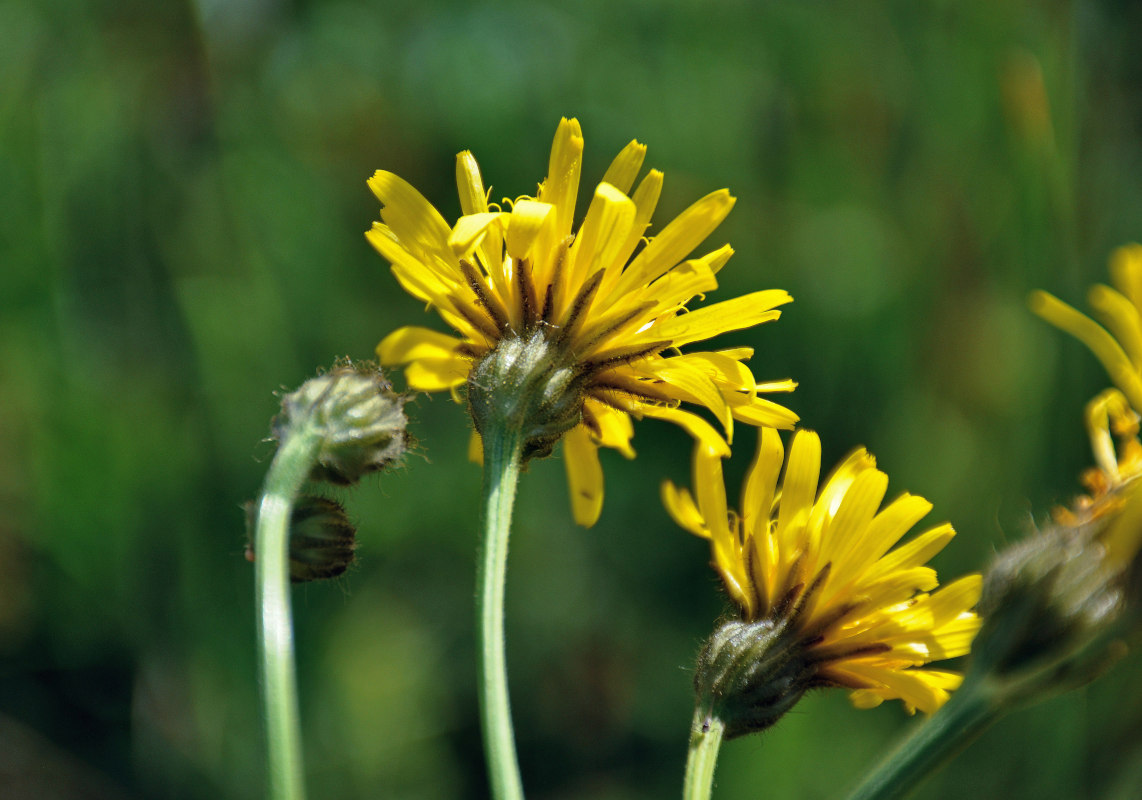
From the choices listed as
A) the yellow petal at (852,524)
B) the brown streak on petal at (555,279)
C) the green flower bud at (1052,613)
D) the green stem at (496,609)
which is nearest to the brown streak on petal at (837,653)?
the yellow petal at (852,524)

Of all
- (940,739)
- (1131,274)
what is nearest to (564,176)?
(940,739)

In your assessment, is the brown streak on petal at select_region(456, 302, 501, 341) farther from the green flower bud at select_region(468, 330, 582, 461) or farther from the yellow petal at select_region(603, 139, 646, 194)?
the yellow petal at select_region(603, 139, 646, 194)

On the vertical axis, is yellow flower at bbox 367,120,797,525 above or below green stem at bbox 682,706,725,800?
above

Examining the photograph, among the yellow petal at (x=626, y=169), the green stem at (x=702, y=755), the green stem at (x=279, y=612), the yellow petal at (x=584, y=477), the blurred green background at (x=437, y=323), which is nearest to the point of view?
the green stem at (x=279, y=612)

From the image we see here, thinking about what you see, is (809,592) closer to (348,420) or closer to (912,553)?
(912,553)

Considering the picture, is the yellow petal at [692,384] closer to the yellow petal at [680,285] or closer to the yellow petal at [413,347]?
the yellow petal at [680,285]

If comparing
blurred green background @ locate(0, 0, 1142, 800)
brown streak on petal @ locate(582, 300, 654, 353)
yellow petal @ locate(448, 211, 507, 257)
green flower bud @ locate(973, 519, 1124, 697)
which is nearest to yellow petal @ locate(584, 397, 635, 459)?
brown streak on petal @ locate(582, 300, 654, 353)

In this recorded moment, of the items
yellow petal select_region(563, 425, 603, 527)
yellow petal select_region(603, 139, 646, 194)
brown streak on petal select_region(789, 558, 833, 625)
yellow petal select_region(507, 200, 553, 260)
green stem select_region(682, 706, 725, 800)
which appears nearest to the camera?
green stem select_region(682, 706, 725, 800)
